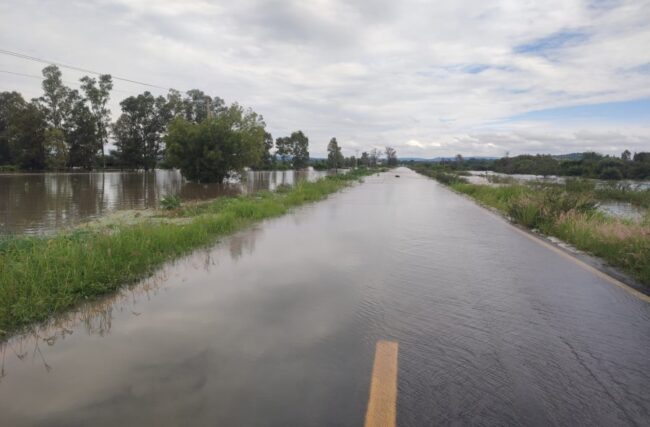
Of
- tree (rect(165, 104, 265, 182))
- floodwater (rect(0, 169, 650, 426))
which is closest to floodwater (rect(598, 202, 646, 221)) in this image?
floodwater (rect(0, 169, 650, 426))

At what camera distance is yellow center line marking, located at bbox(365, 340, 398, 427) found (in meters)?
2.76

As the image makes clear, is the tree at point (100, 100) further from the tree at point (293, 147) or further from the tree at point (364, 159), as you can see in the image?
the tree at point (364, 159)

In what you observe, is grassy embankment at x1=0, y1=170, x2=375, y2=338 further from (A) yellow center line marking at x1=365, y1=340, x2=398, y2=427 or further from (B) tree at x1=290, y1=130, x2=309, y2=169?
(B) tree at x1=290, y1=130, x2=309, y2=169

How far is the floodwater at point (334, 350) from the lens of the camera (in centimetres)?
290

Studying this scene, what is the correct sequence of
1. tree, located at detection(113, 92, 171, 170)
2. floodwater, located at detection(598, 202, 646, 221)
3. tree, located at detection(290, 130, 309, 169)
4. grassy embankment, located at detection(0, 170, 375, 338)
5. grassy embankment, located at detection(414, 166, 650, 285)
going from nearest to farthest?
grassy embankment, located at detection(0, 170, 375, 338), grassy embankment, located at detection(414, 166, 650, 285), floodwater, located at detection(598, 202, 646, 221), tree, located at detection(113, 92, 171, 170), tree, located at detection(290, 130, 309, 169)

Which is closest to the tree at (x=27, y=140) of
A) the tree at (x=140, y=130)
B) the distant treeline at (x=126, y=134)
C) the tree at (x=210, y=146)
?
the distant treeline at (x=126, y=134)

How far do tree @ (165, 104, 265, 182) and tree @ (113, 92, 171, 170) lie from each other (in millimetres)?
39070

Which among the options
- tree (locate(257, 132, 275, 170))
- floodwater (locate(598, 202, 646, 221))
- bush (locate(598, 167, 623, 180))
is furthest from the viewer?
tree (locate(257, 132, 275, 170))

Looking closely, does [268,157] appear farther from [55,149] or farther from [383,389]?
[383,389]

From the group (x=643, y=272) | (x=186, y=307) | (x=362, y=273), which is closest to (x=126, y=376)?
(x=186, y=307)

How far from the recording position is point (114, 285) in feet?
19.1

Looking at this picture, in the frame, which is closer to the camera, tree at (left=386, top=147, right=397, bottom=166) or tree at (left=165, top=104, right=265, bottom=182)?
tree at (left=165, top=104, right=265, bottom=182)

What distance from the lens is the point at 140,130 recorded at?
231 ft

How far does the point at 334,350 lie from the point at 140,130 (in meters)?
75.0
